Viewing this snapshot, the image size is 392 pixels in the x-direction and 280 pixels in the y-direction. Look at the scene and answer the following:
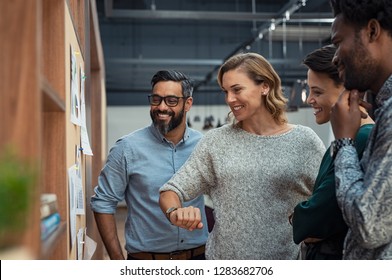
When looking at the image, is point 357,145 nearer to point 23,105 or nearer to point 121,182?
point 23,105

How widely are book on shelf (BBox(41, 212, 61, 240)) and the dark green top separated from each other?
2.30 ft

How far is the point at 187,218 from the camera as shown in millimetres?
1687

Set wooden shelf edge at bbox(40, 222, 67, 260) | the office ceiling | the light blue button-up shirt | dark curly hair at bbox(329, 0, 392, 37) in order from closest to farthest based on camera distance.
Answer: wooden shelf edge at bbox(40, 222, 67, 260) → dark curly hair at bbox(329, 0, 392, 37) → the light blue button-up shirt → the office ceiling

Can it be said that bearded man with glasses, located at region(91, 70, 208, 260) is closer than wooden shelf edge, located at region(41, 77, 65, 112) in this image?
No

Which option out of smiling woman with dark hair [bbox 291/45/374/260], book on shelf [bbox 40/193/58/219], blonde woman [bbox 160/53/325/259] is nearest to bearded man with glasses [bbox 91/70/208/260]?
blonde woman [bbox 160/53/325/259]

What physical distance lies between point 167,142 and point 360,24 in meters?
1.45

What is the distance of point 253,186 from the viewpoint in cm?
190

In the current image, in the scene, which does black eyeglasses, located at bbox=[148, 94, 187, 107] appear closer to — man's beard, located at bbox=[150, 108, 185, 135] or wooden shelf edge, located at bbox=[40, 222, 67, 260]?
man's beard, located at bbox=[150, 108, 185, 135]

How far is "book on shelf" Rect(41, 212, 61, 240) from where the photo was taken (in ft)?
3.16

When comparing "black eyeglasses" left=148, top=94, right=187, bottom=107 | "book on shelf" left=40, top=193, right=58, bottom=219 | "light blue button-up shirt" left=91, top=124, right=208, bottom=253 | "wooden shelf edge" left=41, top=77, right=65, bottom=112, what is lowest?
"light blue button-up shirt" left=91, top=124, right=208, bottom=253

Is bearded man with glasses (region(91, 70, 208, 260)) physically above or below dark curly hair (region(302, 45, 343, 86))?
below

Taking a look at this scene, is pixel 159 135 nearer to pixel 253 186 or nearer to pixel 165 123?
pixel 165 123

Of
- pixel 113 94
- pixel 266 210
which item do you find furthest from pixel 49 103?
pixel 113 94

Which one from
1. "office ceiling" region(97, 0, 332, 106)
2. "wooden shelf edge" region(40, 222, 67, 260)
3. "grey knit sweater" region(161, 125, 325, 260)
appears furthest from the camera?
"office ceiling" region(97, 0, 332, 106)
